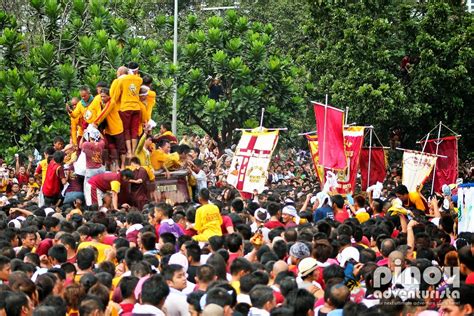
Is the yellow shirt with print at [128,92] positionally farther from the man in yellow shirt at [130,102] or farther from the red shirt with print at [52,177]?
the red shirt with print at [52,177]

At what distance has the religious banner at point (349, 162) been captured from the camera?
23.1 m

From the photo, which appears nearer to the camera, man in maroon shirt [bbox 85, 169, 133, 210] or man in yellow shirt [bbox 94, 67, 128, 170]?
man in maroon shirt [bbox 85, 169, 133, 210]

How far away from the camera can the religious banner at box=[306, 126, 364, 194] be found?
75.9ft

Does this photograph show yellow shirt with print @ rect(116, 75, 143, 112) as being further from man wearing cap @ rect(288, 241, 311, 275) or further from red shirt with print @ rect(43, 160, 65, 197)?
man wearing cap @ rect(288, 241, 311, 275)

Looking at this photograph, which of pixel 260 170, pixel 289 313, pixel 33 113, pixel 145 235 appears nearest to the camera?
pixel 289 313

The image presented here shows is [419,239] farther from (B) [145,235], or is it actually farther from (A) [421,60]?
(A) [421,60]

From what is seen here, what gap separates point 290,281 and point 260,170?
11.5 metres

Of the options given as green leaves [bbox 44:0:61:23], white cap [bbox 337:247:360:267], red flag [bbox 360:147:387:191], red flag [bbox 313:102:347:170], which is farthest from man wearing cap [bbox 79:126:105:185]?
red flag [bbox 360:147:387:191]

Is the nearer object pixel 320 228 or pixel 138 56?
pixel 320 228

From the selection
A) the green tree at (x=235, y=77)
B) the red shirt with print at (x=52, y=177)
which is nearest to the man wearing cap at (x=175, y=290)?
the red shirt with print at (x=52, y=177)

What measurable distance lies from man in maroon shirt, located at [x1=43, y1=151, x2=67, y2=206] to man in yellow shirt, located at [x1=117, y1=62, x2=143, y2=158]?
1.48m

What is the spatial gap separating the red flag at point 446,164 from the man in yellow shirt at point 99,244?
14333mm

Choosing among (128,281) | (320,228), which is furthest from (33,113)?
(128,281)

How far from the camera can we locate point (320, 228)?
46.5 feet
